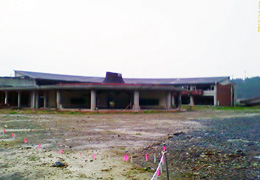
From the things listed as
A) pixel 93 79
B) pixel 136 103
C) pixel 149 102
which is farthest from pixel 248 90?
pixel 136 103

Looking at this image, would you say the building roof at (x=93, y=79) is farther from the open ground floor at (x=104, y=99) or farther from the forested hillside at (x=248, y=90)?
the forested hillside at (x=248, y=90)

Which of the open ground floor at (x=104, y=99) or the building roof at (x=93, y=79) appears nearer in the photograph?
the open ground floor at (x=104, y=99)

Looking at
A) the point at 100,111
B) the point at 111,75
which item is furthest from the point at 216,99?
the point at 100,111

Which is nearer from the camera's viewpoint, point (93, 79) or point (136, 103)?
point (136, 103)

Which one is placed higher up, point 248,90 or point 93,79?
point 93,79

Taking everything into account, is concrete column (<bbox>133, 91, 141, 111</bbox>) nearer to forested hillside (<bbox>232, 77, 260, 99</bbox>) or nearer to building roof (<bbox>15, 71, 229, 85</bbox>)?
building roof (<bbox>15, 71, 229, 85</bbox>)

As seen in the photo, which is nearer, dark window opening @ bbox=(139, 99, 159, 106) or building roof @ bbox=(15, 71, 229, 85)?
dark window opening @ bbox=(139, 99, 159, 106)

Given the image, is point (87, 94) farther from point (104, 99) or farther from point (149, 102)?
point (149, 102)

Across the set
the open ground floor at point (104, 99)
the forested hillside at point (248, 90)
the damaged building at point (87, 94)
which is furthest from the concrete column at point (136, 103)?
the forested hillside at point (248, 90)

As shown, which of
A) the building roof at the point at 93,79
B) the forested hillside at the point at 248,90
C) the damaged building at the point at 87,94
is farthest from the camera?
the forested hillside at the point at 248,90

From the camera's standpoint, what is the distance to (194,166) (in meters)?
5.98

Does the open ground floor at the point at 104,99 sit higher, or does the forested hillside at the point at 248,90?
the forested hillside at the point at 248,90

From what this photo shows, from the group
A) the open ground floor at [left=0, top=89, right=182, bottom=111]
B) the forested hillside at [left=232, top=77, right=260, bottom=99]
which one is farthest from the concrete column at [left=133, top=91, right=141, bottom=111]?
the forested hillside at [left=232, top=77, right=260, bottom=99]

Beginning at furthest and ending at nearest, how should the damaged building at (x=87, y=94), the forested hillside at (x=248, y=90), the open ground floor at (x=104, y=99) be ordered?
1. the forested hillside at (x=248, y=90)
2. the open ground floor at (x=104, y=99)
3. the damaged building at (x=87, y=94)
